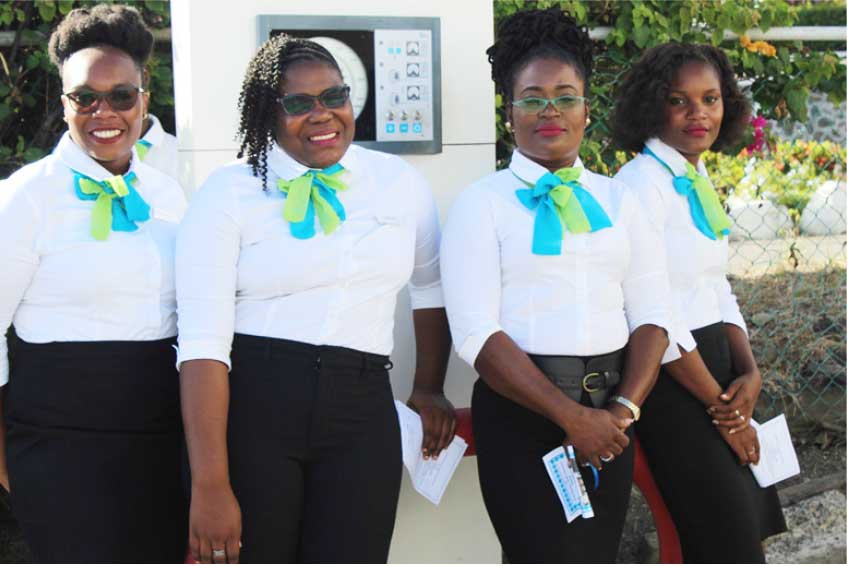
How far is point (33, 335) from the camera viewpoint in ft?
8.54

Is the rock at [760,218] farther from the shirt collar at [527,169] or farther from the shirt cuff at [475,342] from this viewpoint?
the shirt cuff at [475,342]

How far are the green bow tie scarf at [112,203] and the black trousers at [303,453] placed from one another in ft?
1.40

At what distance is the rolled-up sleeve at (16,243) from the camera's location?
8.28 feet

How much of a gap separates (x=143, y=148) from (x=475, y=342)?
1487 mm

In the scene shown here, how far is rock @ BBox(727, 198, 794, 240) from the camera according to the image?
5773mm

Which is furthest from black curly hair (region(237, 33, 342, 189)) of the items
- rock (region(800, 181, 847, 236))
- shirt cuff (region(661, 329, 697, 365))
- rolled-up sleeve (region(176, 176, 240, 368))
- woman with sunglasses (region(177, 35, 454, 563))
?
rock (region(800, 181, 847, 236))

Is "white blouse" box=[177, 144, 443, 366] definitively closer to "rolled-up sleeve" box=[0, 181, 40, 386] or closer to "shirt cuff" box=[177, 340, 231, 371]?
"shirt cuff" box=[177, 340, 231, 371]

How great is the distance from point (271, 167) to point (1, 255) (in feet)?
2.24

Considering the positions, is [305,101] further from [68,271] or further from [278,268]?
[68,271]

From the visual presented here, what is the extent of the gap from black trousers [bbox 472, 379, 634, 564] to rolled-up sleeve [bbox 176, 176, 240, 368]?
2.48ft

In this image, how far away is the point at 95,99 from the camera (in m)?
2.68

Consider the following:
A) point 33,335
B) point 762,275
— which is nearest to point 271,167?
point 33,335

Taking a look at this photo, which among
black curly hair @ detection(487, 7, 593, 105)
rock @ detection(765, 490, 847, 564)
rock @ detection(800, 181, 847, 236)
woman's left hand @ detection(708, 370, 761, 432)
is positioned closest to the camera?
black curly hair @ detection(487, 7, 593, 105)

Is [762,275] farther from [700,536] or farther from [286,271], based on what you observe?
[286,271]
